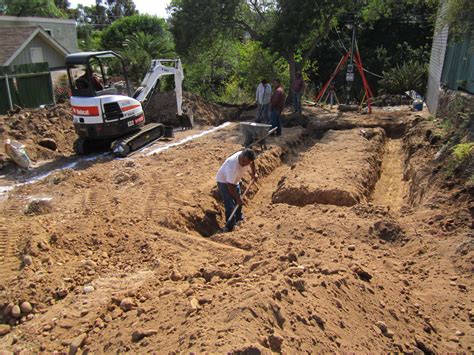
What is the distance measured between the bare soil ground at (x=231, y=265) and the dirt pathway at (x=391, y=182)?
0.07m

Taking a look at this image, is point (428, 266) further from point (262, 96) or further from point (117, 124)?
point (262, 96)

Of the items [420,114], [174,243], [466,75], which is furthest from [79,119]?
[420,114]

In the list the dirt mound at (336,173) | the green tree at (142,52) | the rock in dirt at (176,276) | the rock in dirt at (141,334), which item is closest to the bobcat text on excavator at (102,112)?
the dirt mound at (336,173)

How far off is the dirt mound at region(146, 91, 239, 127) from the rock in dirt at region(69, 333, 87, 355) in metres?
11.5

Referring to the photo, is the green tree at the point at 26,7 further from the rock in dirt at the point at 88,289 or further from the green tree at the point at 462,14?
the rock in dirt at the point at 88,289

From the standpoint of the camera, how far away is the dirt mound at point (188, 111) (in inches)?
615

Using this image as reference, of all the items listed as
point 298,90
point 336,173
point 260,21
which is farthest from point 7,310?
point 260,21

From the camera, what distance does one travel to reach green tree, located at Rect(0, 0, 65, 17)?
35.5 meters

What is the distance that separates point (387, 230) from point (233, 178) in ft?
8.54

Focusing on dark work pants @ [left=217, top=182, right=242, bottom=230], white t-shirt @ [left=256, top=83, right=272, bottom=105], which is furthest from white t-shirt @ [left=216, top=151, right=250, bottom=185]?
white t-shirt @ [left=256, top=83, right=272, bottom=105]

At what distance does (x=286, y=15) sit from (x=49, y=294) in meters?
13.2

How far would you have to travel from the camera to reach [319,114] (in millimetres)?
15812

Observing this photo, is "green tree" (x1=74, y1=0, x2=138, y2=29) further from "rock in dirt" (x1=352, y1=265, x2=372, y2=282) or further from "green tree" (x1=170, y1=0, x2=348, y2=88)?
"rock in dirt" (x1=352, y1=265, x2=372, y2=282)

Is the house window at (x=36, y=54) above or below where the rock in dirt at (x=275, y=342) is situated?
above
